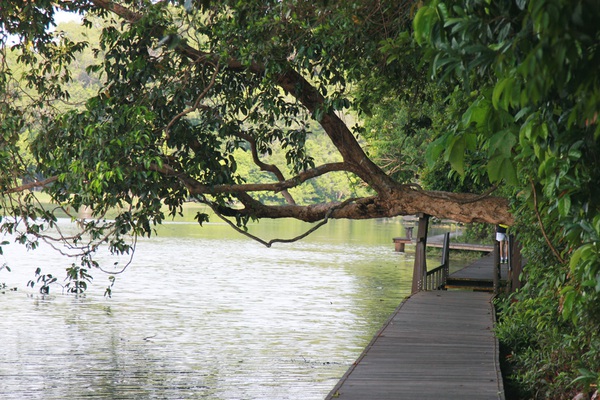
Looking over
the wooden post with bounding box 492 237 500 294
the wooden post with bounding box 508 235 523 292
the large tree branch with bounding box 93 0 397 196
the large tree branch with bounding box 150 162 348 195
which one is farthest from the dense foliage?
the wooden post with bounding box 492 237 500 294

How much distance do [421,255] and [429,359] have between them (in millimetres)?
5914

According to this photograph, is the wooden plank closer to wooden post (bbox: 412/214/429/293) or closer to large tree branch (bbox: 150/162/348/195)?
wooden post (bbox: 412/214/429/293)

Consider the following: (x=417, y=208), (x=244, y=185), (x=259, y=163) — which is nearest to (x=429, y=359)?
(x=417, y=208)

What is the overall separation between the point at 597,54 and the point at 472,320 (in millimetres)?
9148

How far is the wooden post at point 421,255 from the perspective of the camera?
44.6 ft

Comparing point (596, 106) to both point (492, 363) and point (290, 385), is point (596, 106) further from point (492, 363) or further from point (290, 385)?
point (290, 385)

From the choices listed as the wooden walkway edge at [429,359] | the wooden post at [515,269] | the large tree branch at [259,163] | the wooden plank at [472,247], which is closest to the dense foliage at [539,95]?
the wooden walkway edge at [429,359]

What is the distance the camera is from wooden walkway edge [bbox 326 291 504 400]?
22.5 feet

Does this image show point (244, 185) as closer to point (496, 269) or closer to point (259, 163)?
point (259, 163)

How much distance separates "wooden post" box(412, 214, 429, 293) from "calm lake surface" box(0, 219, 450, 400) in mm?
1316

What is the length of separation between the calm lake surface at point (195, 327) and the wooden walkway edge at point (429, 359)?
1.39 metres

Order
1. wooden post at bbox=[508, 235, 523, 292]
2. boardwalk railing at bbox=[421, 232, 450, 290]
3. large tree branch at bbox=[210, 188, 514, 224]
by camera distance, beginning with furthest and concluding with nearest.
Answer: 1. boardwalk railing at bbox=[421, 232, 450, 290]
2. wooden post at bbox=[508, 235, 523, 292]
3. large tree branch at bbox=[210, 188, 514, 224]

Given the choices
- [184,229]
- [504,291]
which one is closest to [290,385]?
[504,291]

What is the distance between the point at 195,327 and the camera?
14.9m
